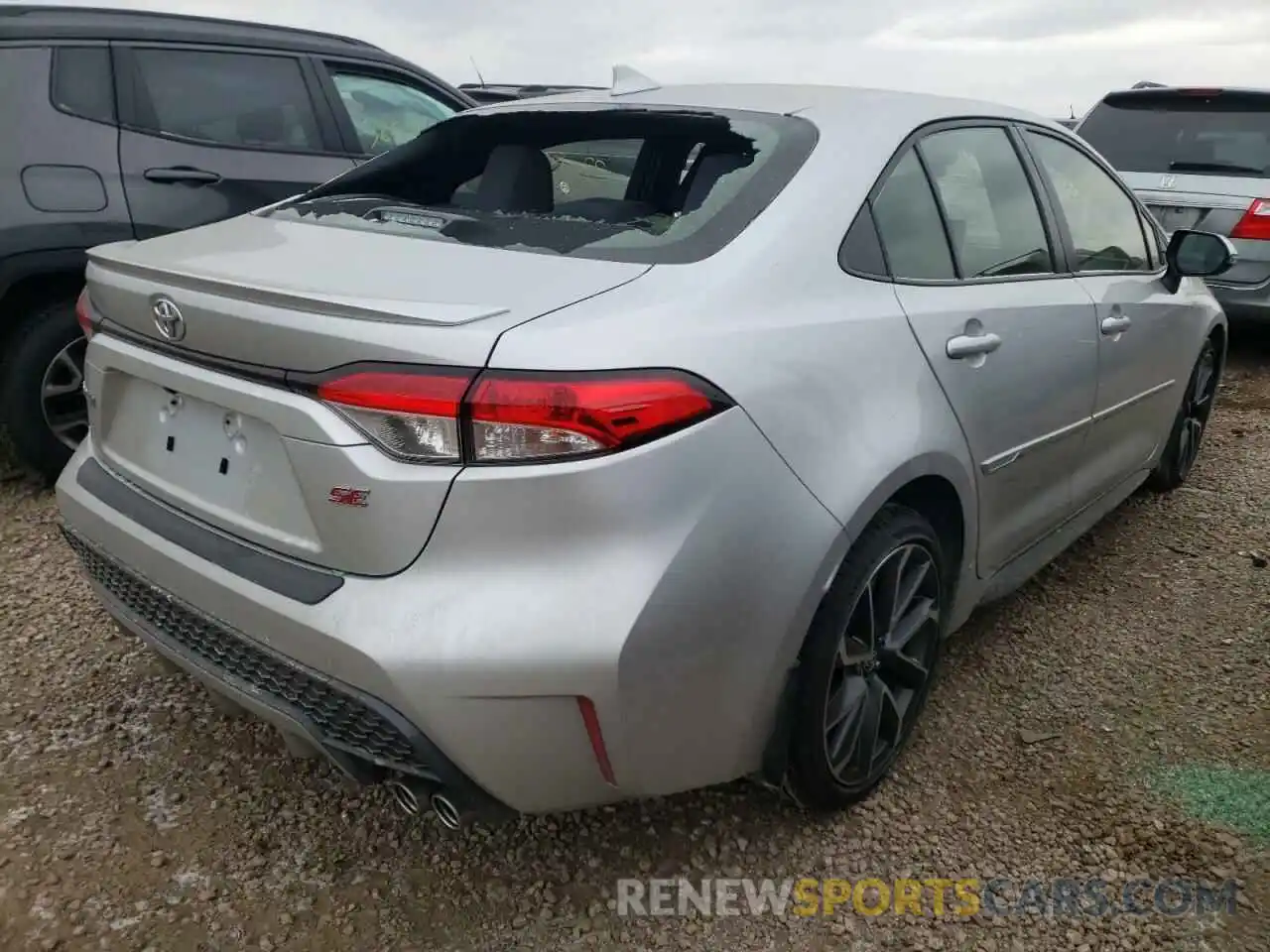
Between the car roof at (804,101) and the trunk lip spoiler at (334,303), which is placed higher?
the car roof at (804,101)

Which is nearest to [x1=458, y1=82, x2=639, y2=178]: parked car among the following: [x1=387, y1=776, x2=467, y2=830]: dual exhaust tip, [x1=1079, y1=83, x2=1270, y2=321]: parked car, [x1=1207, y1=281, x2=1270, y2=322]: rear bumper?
[x1=387, y1=776, x2=467, y2=830]: dual exhaust tip

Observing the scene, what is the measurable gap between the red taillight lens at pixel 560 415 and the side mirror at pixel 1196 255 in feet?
8.90

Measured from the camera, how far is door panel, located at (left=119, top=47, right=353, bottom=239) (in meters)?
3.86

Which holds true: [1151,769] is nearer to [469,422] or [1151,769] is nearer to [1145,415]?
[1145,415]

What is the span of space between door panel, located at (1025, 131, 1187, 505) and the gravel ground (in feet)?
2.09

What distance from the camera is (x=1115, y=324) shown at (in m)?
3.04

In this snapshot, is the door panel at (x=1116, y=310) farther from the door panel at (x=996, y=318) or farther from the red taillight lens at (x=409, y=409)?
the red taillight lens at (x=409, y=409)

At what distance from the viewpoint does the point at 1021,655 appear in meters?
3.02

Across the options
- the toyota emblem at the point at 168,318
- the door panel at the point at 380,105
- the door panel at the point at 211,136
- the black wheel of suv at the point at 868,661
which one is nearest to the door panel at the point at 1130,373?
the black wheel of suv at the point at 868,661

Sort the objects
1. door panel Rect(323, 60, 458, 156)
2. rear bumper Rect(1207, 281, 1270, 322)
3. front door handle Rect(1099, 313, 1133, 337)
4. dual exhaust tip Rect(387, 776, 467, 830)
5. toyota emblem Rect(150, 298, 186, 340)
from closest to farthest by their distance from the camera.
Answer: dual exhaust tip Rect(387, 776, 467, 830) < toyota emblem Rect(150, 298, 186, 340) < front door handle Rect(1099, 313, 1133, 337) < door panel Rect(323, 60, 458, 156) < rear bumper Rect(1207, 281, 1270, 322)

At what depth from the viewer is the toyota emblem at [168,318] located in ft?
6.11

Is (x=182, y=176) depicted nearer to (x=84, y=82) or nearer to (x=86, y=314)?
(x=84, y=82)

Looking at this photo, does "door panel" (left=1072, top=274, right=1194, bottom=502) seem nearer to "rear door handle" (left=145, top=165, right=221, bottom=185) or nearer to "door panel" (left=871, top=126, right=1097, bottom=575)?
"door panel" (left=871, top=126, right=1097, bottom=575)

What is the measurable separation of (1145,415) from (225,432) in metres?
2.99
